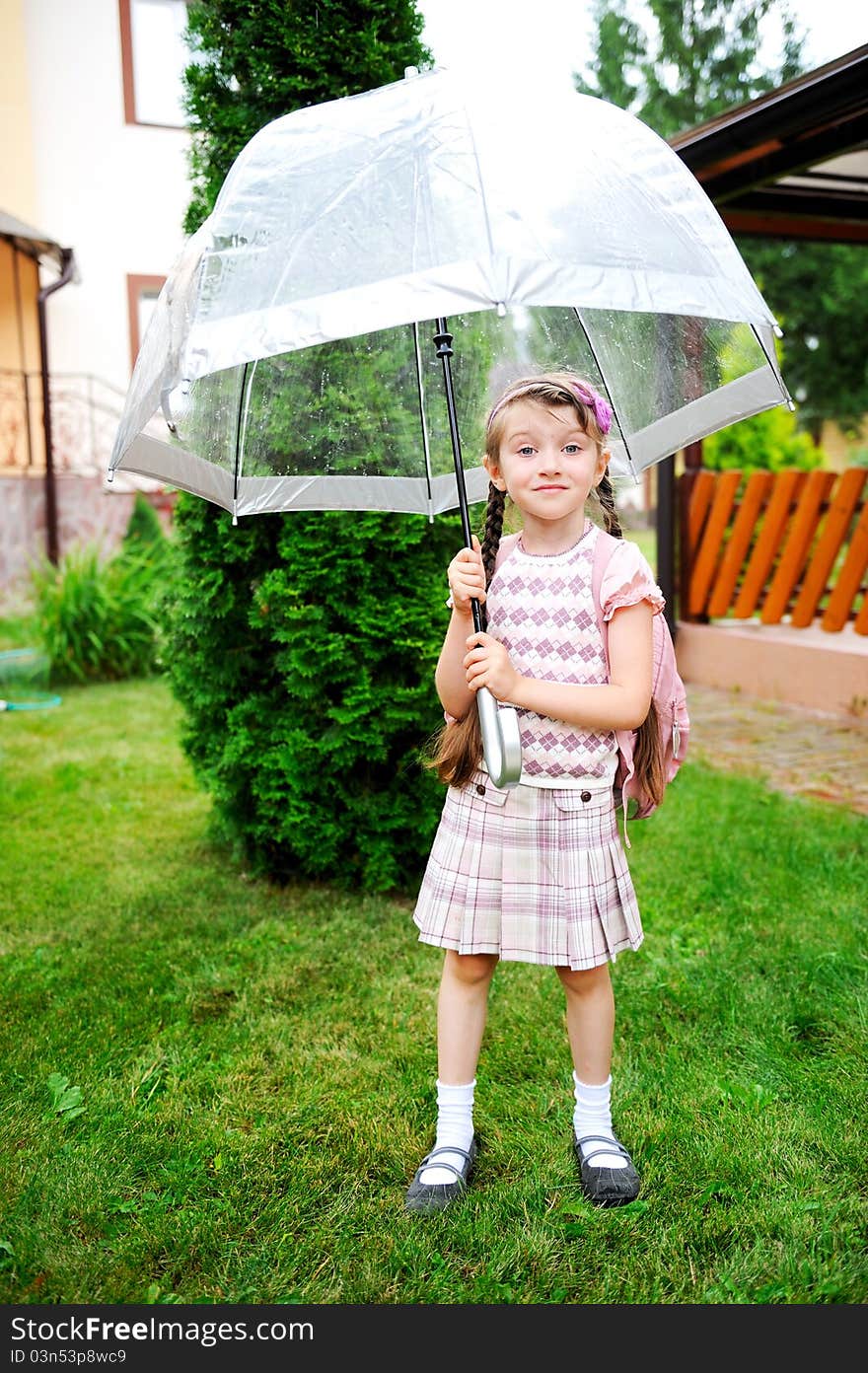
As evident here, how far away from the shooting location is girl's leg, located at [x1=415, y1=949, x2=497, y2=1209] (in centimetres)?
236

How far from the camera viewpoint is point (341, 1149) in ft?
8.27

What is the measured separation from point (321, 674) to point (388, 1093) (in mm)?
1497

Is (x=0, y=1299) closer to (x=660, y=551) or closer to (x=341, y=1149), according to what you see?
(x=341, y=1149)

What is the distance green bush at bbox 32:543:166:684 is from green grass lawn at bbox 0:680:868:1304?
4.15m

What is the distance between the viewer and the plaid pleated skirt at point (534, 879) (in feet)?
7.40

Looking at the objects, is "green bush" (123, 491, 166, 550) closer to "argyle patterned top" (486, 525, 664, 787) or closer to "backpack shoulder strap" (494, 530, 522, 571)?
"backpack shoulder strap" (494, 530, 522, 571)

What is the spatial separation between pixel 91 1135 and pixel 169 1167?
0.79 feet

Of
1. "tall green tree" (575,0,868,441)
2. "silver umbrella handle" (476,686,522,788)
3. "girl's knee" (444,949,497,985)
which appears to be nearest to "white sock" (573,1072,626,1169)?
"girl's knee" (444,949,497,985)

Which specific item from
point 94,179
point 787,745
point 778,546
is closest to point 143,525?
point 94,179

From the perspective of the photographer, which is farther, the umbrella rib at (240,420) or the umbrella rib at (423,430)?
the umbrella rib at (423,430)

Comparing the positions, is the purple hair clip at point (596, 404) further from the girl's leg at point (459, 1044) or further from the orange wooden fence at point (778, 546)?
the orange wooden fence at point (778, 546)

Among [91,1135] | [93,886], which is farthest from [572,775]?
[93,886]

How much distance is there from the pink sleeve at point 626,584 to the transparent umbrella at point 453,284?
30 cm

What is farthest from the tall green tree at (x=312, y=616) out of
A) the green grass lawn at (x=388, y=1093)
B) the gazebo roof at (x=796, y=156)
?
the gazebo roof at (x=796, y=156)
